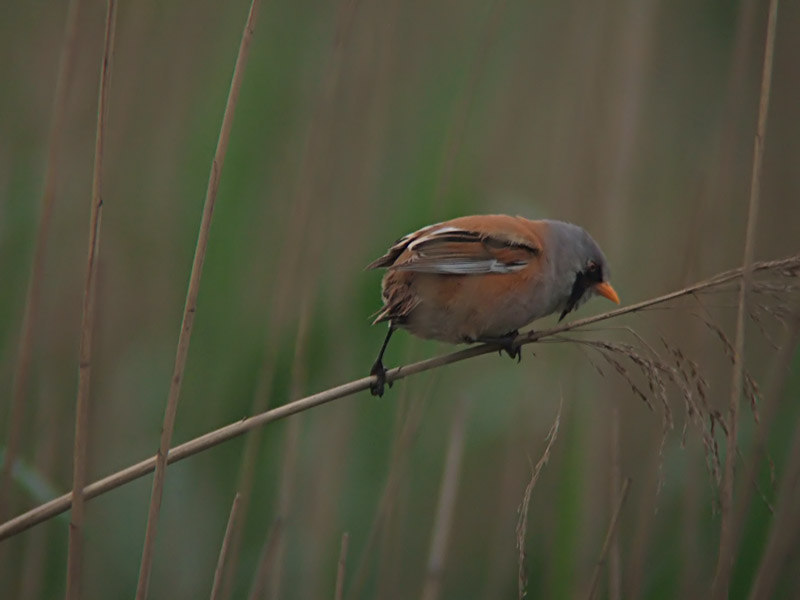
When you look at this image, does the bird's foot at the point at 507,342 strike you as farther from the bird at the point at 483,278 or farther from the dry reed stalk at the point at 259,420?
the dry reed stalk at the point at 259,420

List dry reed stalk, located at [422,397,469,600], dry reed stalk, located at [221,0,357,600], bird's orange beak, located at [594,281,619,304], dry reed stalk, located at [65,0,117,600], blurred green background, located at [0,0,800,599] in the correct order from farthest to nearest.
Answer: bird's orange beak, located at [594,281,619,304] < blurred green background, located at [0,0,800,599] < dry reed stalk, located at [221,0,357,600] < dry reed stalk, located at [422,397,469,600] < dry reed stalk, located at [65,0,117,600]

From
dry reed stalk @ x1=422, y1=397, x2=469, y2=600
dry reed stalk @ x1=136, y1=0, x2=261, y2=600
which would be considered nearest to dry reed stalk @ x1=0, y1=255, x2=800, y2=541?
dry reed stalk @ x1=136, y1=0, x2=261, y2=600

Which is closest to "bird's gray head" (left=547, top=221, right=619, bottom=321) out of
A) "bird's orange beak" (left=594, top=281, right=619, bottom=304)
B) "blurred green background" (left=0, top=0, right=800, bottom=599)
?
"bird's orange beak" (left=594, top=281, right=619, bottom=304)

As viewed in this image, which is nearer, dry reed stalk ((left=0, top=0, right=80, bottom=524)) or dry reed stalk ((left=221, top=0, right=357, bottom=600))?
dry reed stalk ((left=0, top=0, right=80, bottom=524))

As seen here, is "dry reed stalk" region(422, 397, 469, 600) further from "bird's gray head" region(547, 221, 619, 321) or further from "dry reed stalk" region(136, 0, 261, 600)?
"bird's gray head" region(547, 221, 619, 321)

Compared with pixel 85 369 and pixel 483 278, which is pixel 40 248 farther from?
pixel 483 278

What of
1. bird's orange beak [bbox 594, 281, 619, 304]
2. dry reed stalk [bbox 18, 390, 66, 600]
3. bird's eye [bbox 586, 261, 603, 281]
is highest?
bird's eye [bbox 586, 261, 603, 281]

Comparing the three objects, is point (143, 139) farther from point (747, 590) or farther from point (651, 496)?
point (747, 590)

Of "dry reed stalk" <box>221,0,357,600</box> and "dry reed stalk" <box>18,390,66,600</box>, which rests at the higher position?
"dry reed stalk" <box>221,0,357,600</box>

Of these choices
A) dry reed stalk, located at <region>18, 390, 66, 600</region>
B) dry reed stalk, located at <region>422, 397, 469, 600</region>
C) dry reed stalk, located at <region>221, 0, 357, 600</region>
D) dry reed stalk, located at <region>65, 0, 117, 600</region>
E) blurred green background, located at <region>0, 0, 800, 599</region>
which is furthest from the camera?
blurred green background, located at <region>0, 0, 800, 599</region>

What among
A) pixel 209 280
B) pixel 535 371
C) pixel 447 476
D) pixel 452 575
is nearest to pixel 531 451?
pixel 535 371

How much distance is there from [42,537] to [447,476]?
3.08 feet

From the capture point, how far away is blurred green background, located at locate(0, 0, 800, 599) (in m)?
2.04

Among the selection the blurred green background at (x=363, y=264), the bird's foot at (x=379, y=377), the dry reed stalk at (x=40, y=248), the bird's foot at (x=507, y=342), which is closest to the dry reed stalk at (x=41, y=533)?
the blurred green background at (x=363, y=264)
